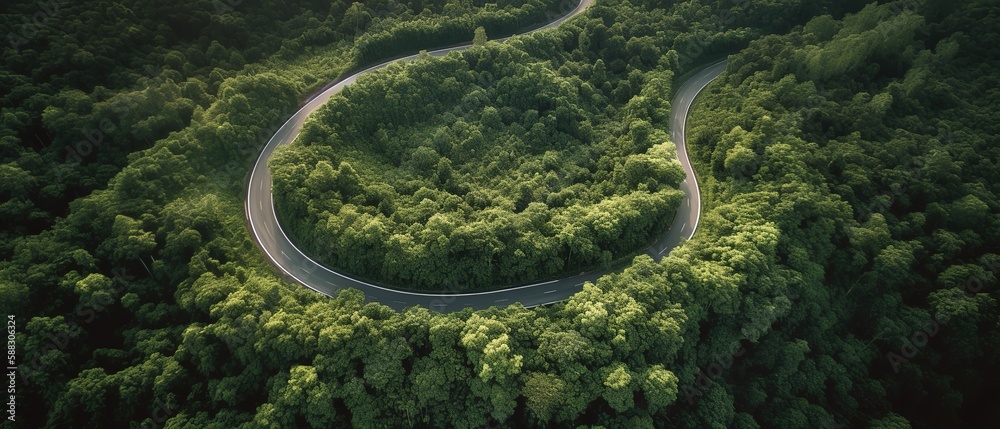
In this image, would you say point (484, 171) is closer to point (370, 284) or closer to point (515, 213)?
point (515, 213)

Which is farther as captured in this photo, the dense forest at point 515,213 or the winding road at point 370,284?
the winding road at point 370,284

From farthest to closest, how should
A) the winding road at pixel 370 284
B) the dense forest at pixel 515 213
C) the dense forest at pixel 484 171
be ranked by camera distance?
the dense forest at pixel 484 171, the winding road at pixel 370 284, the dense forest at pixel 515 213

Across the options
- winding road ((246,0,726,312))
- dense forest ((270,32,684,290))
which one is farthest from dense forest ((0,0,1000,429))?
winding road ((246,0,726,312))

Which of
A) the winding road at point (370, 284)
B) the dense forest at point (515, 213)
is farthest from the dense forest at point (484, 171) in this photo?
the winding road at point (370, 284)

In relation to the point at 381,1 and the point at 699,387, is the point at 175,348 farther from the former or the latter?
the point at 381,1

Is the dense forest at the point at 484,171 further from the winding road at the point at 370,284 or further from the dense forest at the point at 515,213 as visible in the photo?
the winding road at the point at 370,284

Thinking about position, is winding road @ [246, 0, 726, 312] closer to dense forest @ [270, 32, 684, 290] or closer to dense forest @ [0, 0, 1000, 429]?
dense forest @ [270, 32, 684, 290]
